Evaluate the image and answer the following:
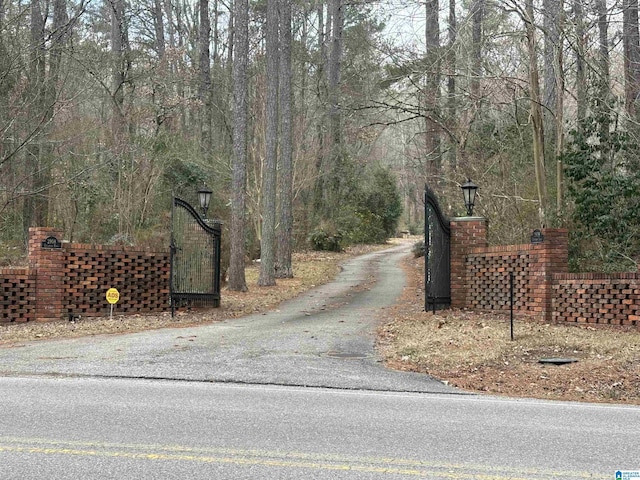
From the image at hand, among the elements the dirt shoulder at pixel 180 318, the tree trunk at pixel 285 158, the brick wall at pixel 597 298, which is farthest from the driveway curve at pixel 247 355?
the tree trunk at pixel 285 158

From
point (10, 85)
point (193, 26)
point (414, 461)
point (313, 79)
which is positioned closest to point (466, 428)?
point (414, 461)

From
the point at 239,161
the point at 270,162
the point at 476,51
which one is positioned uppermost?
the point at 476,51

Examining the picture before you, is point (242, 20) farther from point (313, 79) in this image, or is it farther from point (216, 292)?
point (313, 79)

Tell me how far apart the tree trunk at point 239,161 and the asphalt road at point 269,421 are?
9.01 meters

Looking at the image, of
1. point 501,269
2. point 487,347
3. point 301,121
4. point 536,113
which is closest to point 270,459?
point 487,347

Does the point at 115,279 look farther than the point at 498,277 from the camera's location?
Yes

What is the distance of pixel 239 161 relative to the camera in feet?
65.2

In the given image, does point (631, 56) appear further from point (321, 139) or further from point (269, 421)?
point (321, 139)

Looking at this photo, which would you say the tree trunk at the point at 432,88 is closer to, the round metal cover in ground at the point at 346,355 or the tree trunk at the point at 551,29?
the tree trunk at the point at 551,29

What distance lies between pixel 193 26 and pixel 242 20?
797 inches

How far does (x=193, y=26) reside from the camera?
129 feet

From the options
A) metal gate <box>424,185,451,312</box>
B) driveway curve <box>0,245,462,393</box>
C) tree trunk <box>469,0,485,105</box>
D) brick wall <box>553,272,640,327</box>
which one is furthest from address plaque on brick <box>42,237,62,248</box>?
brick wall <box>553,272,640,327</box>

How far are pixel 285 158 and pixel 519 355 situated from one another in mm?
16309

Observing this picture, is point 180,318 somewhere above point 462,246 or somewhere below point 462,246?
below
